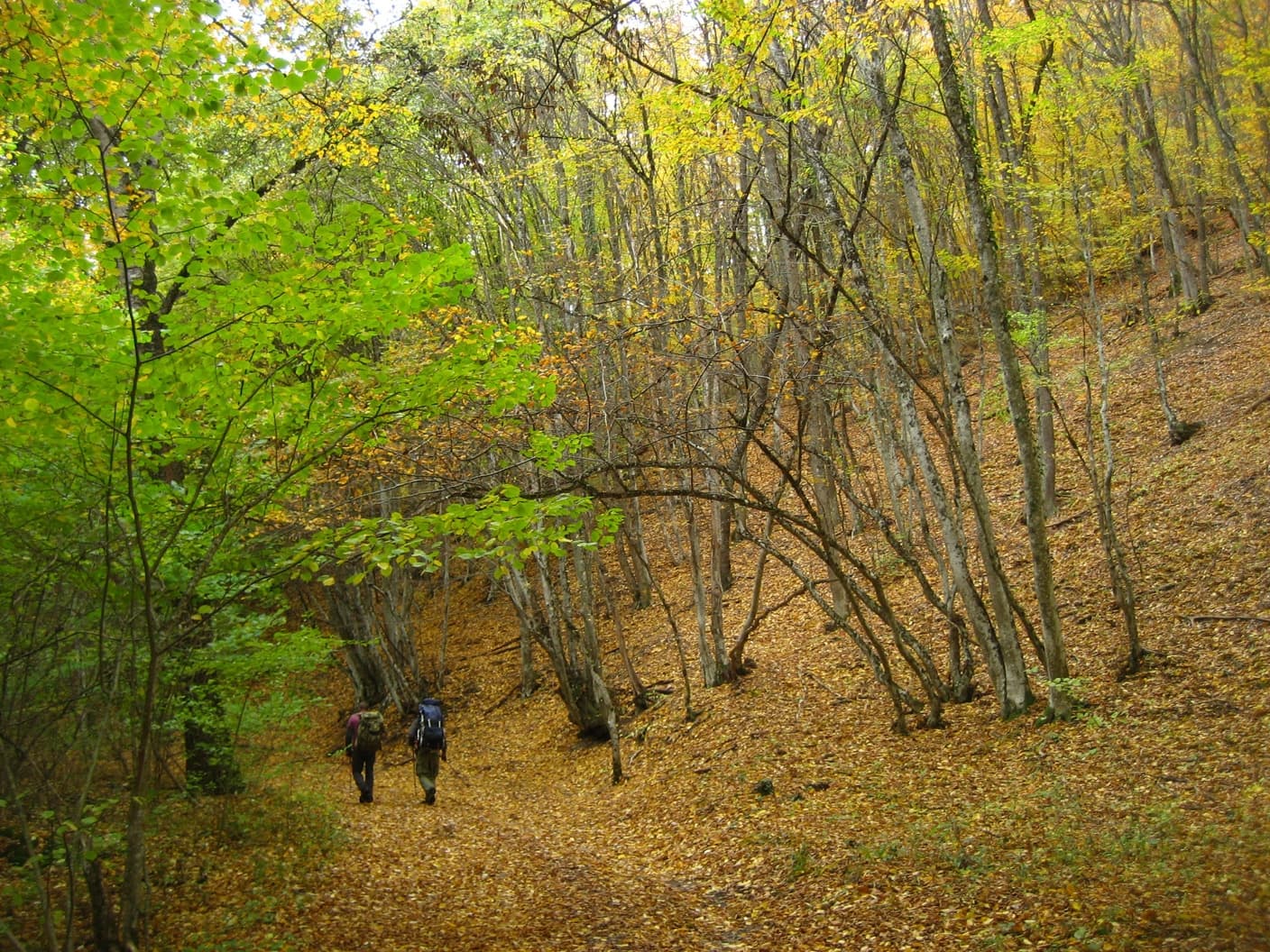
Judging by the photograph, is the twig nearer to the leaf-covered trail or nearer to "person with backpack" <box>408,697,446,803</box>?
the leaf-covered trail

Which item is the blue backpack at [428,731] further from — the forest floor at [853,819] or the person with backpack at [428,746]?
the forest floor at [853,819]

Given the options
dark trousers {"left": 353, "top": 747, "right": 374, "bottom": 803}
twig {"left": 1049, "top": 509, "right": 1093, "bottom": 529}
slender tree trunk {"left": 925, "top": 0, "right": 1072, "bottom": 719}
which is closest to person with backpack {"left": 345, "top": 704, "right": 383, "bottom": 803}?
dark trousers {"left": 353, "top": 747, "right": 374, "bottom": 803}

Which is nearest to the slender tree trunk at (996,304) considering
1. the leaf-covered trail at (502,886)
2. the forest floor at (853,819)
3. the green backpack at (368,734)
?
the forest floor at (853,819)

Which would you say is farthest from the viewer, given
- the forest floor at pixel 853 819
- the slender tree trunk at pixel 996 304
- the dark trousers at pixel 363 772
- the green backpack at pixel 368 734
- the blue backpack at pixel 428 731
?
the blue backpack at pixel 428 731

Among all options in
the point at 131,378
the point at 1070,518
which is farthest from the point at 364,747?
the point at 1070,518

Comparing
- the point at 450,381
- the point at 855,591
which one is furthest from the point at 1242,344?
the point at 450,381

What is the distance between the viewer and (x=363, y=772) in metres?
10.7

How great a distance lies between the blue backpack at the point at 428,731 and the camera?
1093cm

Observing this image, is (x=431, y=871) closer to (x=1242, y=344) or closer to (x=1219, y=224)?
(x=1242, y=344)

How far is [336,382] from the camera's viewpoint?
4957 millimetres

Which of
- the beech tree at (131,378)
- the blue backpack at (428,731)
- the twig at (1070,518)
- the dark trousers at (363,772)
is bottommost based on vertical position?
the dark trousers at (363,772)

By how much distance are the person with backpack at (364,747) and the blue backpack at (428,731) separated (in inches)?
20.2

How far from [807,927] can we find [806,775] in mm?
3322

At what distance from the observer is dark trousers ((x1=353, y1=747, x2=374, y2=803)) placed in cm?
1062
